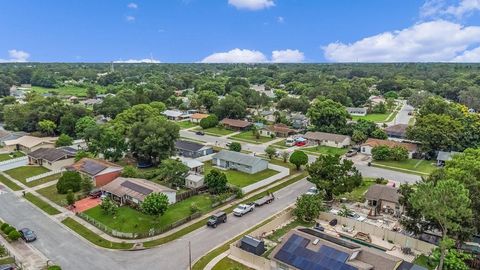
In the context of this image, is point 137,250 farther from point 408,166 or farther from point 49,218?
point 408,166

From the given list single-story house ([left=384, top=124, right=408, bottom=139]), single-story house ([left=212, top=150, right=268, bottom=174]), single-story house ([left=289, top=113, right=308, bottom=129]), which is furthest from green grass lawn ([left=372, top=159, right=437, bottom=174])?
single-story house ([left=289, top=113, right=308, bottom=129])

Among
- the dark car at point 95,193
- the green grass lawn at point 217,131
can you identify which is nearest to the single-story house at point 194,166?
the dark car at point 95,193

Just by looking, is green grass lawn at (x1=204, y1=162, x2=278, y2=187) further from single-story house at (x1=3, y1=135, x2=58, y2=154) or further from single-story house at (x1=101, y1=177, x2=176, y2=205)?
single-story house at (x1=3, y1=135, x2=58, y2=154)

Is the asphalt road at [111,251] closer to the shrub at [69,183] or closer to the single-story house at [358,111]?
the shrub at [69,183]

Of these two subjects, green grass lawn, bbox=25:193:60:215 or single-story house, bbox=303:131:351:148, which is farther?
single-story house, bbox=303:131:351:148

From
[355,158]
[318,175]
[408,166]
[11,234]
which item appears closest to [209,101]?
[355,158]

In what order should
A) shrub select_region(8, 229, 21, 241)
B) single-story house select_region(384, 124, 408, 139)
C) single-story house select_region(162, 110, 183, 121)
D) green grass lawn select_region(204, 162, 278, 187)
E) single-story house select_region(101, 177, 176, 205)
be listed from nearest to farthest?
shrub select_region(8, 229, 21, 241) < single-story house select_region(101, 177, 176, 205) < green grass lawn select_region(204, 162, 278, 187) < single-story house select_region(384, 124, 408, 139) < single-story house select_region(162, 110, 183, 121)
